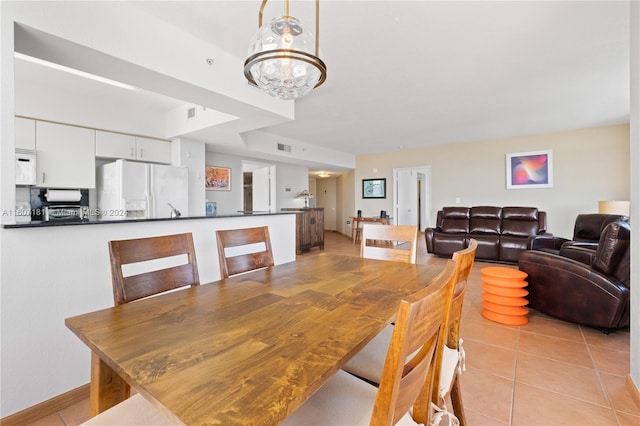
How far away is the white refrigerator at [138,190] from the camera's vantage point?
3.65 meters

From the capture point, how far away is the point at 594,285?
7.27 ft

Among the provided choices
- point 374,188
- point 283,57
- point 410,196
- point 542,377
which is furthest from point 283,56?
point 374,188

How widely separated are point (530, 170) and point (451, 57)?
4640 millimetres

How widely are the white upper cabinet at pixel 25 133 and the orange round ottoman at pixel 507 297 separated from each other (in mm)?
5159

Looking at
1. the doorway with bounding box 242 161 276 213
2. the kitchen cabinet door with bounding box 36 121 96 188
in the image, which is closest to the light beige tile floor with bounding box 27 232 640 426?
the kitchen cabinet door with bounding box 36 121 96 188

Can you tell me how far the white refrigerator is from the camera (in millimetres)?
3652

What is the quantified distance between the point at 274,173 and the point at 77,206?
3771mm

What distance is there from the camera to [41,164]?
3.31 m

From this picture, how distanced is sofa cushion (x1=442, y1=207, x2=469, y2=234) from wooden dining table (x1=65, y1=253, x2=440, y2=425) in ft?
15.3

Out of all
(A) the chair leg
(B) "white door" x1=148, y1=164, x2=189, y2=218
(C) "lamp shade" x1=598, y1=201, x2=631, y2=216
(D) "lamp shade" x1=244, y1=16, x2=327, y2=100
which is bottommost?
(A) the chair leg

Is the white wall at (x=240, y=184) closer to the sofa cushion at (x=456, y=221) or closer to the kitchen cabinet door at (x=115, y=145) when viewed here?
the kitchen cabinet door at (x=115, y=145)

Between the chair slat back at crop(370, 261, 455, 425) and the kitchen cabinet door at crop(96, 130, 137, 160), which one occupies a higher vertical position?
the kitchen cabinet door at crop(96, 130, 137, 160)

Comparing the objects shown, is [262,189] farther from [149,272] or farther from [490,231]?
[149,272]

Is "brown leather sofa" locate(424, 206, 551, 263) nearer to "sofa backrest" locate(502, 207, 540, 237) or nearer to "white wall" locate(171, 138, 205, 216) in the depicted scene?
"sofa backrest" locate(502, 207, 540, 237)
